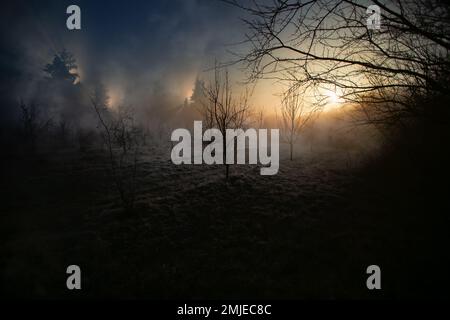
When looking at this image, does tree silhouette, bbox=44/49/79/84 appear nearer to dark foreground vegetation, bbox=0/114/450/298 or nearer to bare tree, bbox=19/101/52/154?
bare tree, bbox=19/101/52/154

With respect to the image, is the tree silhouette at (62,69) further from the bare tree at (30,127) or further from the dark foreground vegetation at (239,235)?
the dark foreground vegetation at (239,235)

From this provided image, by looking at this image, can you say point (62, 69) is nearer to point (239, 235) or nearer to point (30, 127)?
point (30, 127)

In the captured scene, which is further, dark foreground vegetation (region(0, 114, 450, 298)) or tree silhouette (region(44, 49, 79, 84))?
tree silhouette (region(44, 49, 79, 84))

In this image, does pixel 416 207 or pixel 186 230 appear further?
pixel 416 207

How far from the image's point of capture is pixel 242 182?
9883 millimetres

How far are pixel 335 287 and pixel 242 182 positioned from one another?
6.53 metres

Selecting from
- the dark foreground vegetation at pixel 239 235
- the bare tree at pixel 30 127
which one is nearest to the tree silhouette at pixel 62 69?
the bare tree at pixel 30 127

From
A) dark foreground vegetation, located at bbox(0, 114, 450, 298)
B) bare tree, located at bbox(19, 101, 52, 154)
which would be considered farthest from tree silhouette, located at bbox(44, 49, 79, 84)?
dark foreground vegetation, located at bbox(0, 114, 450, 298)

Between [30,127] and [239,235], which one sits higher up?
[30,127]

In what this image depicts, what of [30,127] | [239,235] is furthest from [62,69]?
[239,235]
